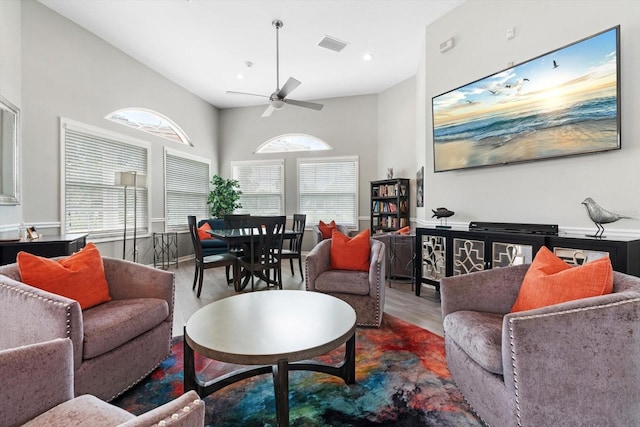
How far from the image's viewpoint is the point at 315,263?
2.86 metres

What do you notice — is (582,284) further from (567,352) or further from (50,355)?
(50,355)

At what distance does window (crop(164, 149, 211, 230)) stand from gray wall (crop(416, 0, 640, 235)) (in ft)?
14.9

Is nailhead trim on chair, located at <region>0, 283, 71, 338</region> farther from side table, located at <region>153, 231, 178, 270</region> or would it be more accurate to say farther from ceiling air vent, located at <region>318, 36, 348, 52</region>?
ceiling air vent, located at <region>318, 36, 348, 52</region>

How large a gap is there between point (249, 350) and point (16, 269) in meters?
1.54

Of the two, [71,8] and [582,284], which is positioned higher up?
[71,8]

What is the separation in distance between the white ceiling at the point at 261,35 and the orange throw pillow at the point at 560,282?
10.9ft

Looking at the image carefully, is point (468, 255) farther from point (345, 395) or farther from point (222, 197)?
point (222, 197)

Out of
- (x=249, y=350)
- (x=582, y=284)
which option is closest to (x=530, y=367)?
(x=582, y=284)

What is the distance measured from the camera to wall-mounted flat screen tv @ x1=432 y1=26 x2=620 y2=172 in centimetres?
237

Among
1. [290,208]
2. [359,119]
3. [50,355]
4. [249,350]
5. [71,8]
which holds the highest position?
[71,8]

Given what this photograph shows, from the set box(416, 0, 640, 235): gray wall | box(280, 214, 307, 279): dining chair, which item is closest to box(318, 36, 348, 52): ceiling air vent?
box(416, 0, 640, 235): gray wall

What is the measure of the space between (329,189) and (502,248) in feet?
13.9

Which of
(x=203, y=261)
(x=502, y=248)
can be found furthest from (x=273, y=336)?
(x=203, y=261)

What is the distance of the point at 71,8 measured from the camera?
3646 millimetres
